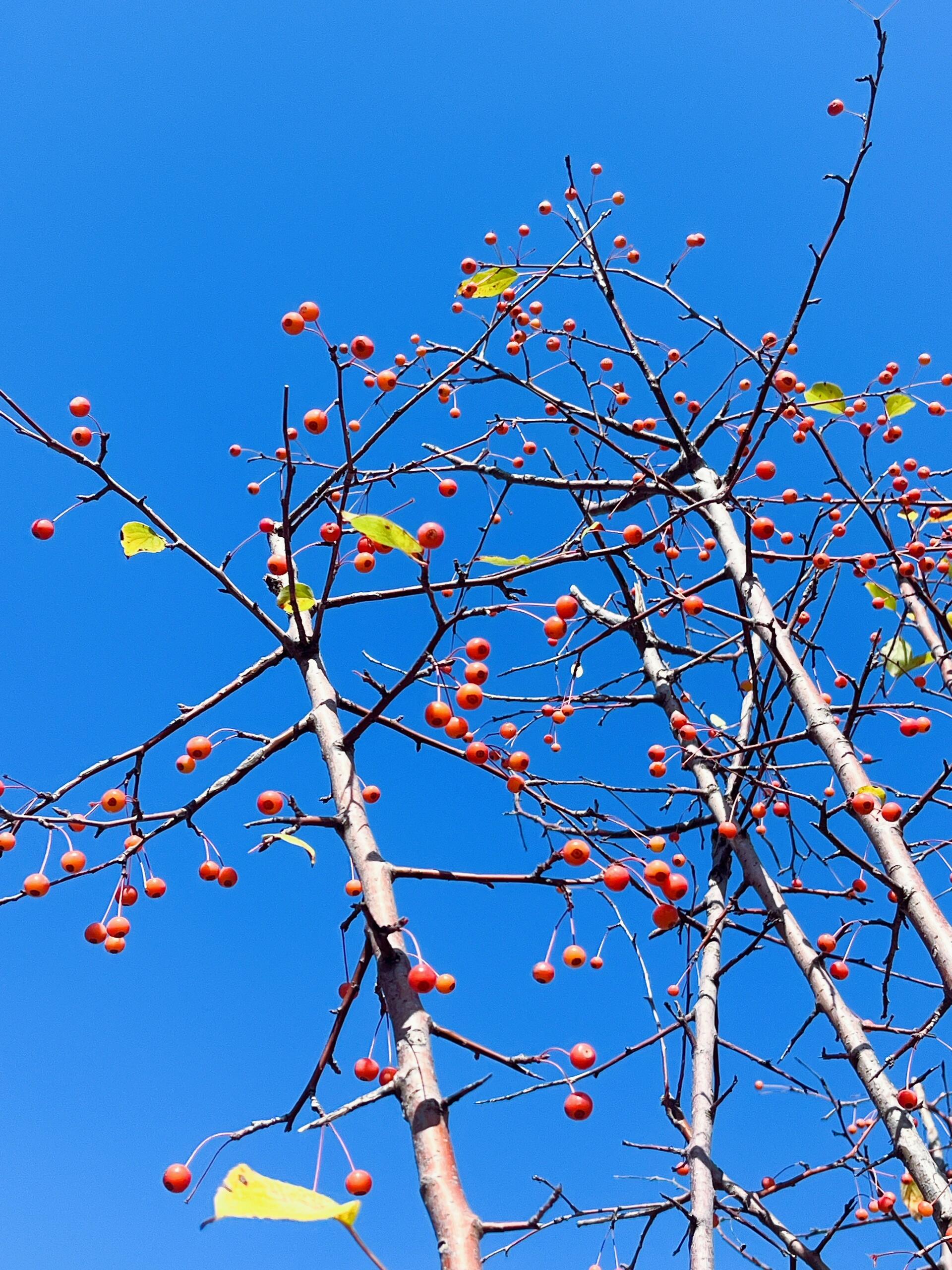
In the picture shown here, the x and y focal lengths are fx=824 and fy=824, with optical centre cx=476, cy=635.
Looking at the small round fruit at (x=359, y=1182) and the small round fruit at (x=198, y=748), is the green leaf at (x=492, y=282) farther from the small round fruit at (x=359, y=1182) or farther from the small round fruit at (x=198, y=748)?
the small round fruit at (x=359, y=1182)

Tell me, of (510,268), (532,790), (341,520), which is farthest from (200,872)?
(510,268)

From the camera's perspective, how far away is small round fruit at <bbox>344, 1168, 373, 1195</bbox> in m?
1.71

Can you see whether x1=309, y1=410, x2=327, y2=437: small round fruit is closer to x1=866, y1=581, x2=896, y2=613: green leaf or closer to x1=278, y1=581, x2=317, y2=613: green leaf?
x1=278, y1=581, x2=317, y2=613: green leaf

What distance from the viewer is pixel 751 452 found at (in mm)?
2945

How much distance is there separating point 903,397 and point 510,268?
2.17 m

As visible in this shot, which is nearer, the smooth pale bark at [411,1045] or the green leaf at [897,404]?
the smooth pale bark at [411,1045]

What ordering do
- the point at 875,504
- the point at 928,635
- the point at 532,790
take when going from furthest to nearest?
the point at 928,635
the point at 875,504
the point at 532,790

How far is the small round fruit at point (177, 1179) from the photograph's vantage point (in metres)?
2.04

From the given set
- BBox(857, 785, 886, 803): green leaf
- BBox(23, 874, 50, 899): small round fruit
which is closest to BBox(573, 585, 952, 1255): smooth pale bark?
BBox(857, 785, 886, 803): green leaf

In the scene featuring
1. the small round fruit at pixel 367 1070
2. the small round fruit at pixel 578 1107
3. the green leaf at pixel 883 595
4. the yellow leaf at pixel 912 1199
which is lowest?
the yellow leaf at pixel 912 1199

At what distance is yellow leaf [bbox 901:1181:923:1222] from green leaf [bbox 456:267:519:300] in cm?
425

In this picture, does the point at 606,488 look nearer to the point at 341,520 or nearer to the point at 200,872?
the point at 341,520

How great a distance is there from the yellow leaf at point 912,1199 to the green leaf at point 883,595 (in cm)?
277

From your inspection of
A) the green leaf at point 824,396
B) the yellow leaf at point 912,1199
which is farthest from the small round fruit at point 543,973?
the green leaf at point 824,396
